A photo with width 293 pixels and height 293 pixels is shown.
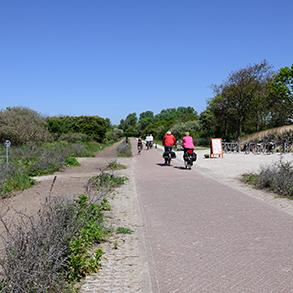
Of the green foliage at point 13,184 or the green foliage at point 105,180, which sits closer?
the green foliage at point 13,184

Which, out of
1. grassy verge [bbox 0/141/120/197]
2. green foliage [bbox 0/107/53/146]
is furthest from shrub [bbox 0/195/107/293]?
green foliage [bbox 0/107/53/146]

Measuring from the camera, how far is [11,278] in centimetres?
259

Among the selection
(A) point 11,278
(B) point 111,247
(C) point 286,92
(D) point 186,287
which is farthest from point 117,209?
(C) point 286,92

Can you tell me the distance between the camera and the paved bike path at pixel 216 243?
10.7 feet

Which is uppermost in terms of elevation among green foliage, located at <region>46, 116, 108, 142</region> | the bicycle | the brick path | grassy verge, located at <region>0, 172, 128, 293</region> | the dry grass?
green foliage, located at <region>46, 116, 108, 142</region>

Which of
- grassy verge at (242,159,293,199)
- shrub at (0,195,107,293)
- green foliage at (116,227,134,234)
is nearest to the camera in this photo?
shrub at (0,195,107,293)

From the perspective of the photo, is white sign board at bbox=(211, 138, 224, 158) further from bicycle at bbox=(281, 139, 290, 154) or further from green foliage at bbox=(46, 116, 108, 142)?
green foliage at bbox=(46, 116, 108, 142)

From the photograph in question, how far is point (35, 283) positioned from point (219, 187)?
23.4 feet

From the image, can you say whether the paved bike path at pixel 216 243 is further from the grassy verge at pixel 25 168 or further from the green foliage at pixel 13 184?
the grassy verge at pixel 25 168

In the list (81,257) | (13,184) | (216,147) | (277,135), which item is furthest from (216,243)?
(277,135)

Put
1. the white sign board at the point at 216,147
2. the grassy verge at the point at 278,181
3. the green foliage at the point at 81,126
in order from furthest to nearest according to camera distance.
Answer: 1. the green foliage at the point at 81,126
2. the white sign board at the point at 216,147
3. the grassy verge at the point at 278,181

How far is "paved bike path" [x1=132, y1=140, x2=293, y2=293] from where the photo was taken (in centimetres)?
325

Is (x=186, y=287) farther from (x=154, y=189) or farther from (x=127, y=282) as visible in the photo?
(x=154, y=189)

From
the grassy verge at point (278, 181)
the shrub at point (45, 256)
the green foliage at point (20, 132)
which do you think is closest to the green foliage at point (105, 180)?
the grassy verge at point (278, 181)
